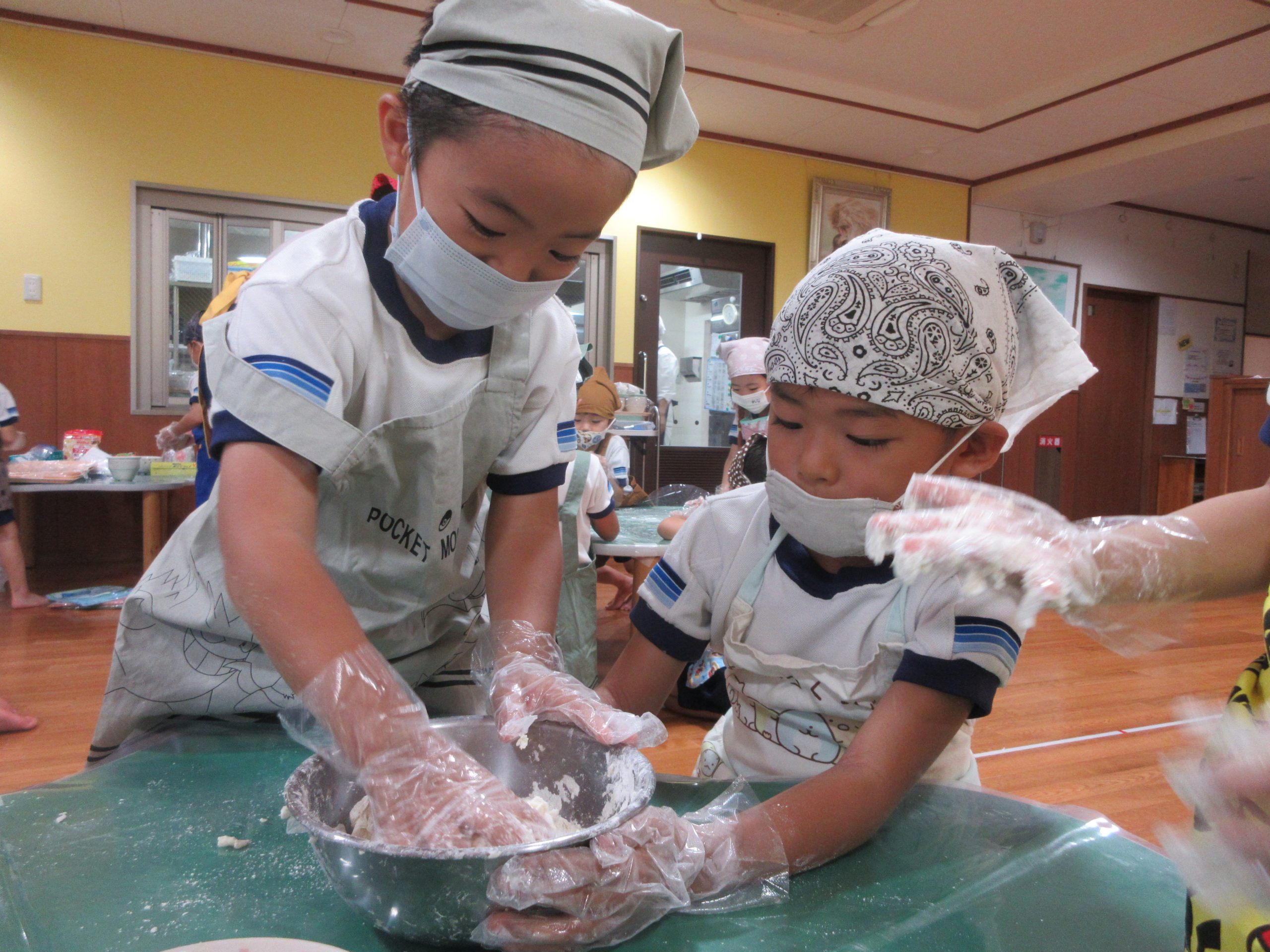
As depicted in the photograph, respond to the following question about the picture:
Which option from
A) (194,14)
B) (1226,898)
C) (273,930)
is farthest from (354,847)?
(194,14)

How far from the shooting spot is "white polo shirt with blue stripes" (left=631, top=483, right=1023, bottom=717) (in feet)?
2.93

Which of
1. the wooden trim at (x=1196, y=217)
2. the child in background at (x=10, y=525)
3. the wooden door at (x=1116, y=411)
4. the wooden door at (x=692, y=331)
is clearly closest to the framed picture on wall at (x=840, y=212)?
the wooden door at (x=692, y=331)

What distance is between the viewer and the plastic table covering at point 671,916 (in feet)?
1.96

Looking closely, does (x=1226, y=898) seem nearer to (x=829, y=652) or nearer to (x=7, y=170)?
(x=829, y=652)

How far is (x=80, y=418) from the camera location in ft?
→ 16.1

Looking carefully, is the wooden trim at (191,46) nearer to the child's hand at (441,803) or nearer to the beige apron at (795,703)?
the beige apron at (795,703)

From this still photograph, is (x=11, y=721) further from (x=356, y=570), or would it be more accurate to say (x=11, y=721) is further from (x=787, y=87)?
(x=787, y=87)

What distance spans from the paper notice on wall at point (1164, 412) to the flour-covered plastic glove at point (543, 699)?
28.8 ft

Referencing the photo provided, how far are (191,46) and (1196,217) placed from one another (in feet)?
28.4

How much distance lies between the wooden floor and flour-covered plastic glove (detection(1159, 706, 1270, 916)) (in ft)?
4.20

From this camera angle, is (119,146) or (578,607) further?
(119,146)

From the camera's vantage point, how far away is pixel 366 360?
0.86 metres

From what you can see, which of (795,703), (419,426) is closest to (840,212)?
(795,703)

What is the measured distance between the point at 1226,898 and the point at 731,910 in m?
0.33
